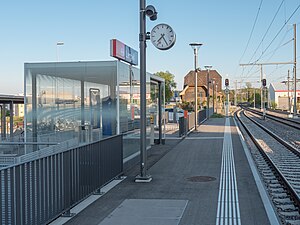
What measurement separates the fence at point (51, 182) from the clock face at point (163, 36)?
3023mm

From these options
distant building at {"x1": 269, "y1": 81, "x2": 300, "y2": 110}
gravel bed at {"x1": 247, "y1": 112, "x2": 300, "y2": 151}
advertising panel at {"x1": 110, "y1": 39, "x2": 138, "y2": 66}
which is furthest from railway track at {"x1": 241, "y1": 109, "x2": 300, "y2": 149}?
distant building at {"x1": 269, "y1": 81, "x2": 300, "y2": 110}

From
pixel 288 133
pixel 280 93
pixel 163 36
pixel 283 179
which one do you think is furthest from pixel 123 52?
pixel 280 93

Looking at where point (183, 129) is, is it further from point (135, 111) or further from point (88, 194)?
point (88, 194)

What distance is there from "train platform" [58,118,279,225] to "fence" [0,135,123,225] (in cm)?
36

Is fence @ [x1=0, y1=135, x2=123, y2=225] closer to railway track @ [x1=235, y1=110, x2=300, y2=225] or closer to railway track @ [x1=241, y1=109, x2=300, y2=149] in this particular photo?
railway track @ [x1=235, y1=110, x2=300, y2=225]

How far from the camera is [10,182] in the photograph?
5.23 m

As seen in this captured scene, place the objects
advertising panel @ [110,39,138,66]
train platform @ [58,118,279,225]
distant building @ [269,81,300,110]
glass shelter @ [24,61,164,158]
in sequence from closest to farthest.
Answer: train platform @ [58,118,279,225], advertising panel @ [110,39,138,66], glass shelter @ [24,61,164,158], distant building @ [269,81,300,110]

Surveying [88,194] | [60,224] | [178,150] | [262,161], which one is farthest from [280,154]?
[60,224]

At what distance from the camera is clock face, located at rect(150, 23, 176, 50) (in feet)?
37.3

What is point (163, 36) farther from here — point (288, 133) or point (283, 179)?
point (288, 133)

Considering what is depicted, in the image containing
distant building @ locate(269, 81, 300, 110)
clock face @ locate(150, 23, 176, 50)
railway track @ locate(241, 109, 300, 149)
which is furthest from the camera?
distant building @ locate(269, 81, 300, 110)

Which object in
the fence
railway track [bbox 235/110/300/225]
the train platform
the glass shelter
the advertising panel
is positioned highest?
the advertising panel

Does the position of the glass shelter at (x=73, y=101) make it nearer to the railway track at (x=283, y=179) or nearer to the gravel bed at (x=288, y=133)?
the railway track at (x=283, y=179)

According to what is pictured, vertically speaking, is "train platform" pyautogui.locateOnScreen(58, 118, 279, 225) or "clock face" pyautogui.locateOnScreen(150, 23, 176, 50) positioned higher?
"clock face" pyautogui.locateOnScreen(150, 23, 176, 50)
